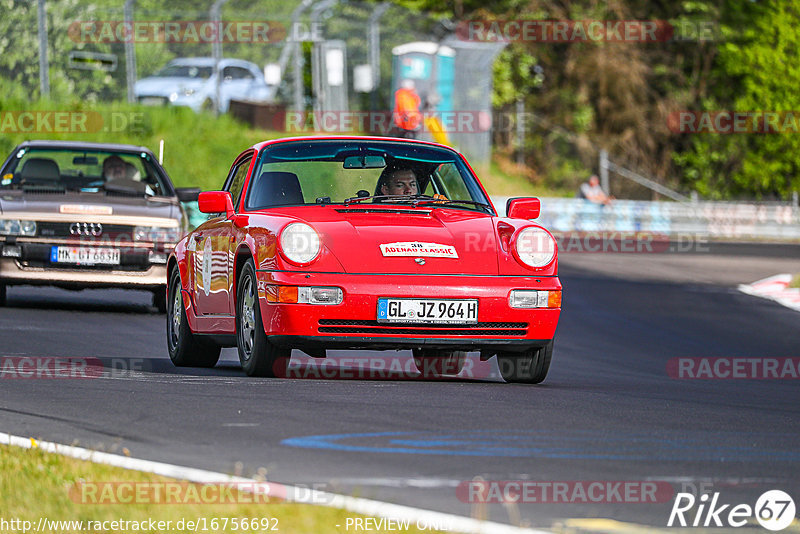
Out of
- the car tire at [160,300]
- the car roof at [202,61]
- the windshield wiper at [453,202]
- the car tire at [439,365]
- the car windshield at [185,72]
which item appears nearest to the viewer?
the windshield wiper at [453,202]

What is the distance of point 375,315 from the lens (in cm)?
824

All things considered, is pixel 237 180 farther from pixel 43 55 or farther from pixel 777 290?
pixel 43 55

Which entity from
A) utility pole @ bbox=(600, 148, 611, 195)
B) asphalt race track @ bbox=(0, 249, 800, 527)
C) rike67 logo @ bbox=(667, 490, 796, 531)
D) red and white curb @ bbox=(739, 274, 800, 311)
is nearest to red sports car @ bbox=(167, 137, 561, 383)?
asphalt race track @ bbox=(0, 249, 800, 527)

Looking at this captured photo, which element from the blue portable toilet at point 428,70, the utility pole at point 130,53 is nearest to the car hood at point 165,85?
the utility pole at point 130,53

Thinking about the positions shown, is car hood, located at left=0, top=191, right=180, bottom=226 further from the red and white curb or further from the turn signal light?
the red and white curb

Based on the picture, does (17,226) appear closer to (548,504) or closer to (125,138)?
(548,504)

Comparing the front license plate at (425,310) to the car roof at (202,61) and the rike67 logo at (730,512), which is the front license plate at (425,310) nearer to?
the rike67 logo at (730,512)

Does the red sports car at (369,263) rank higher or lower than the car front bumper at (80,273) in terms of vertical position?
higher

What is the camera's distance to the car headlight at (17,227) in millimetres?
14094

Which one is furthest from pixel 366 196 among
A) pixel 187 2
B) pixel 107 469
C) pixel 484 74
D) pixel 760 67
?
pixel 760 67

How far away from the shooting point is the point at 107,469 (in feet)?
17.6

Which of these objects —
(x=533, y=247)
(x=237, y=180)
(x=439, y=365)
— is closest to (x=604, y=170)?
(x=439, y=365)

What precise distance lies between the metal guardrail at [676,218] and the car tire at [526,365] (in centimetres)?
2576

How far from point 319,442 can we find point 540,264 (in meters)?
2.87
